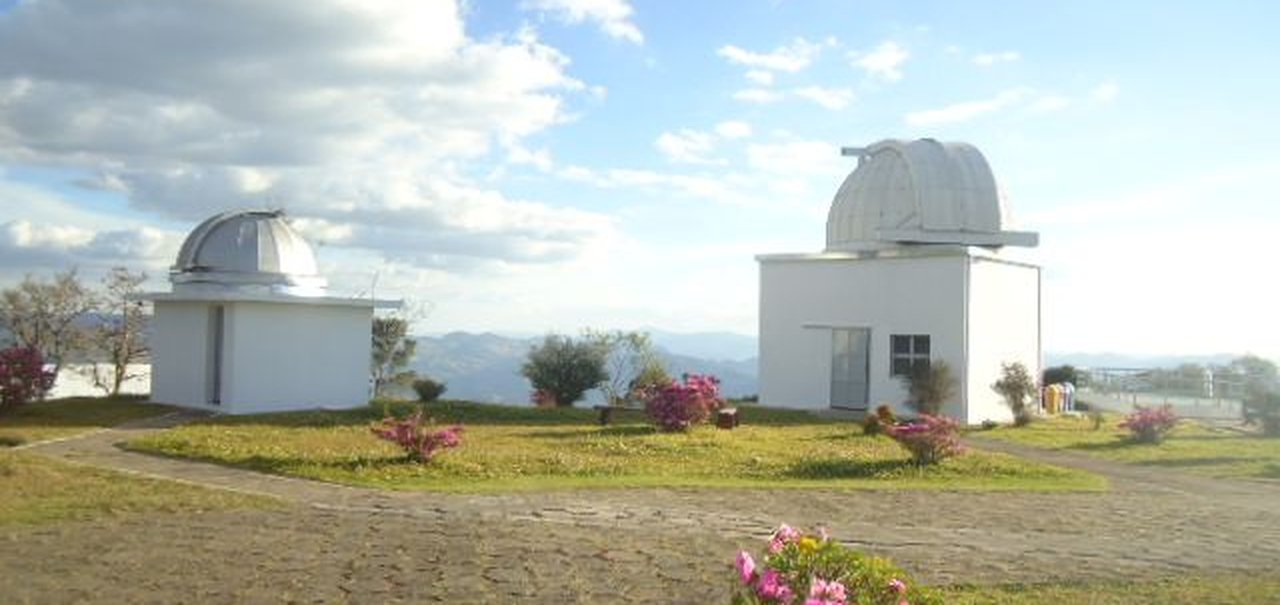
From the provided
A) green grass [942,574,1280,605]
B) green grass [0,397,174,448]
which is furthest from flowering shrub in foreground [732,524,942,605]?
green grass [0,397,174,448]

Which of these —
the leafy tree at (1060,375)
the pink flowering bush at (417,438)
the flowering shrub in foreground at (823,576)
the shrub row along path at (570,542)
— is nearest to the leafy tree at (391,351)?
the leafy tree at (1060,375)

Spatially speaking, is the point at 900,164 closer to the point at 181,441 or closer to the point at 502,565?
the point at 181,441

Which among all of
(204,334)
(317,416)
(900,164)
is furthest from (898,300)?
(204,334)

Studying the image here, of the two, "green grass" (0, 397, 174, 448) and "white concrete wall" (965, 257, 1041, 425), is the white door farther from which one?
"green grass" (0, 397, 174, 448)

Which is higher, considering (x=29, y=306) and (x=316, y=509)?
(x=29, y=306)

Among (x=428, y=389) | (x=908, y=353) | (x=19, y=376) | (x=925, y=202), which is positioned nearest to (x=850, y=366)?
(x=908, y=353)

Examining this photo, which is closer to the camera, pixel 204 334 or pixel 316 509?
pixel 316 509

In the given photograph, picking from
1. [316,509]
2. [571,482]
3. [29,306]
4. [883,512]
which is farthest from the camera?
[29,306]

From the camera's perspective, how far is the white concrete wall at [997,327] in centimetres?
2391

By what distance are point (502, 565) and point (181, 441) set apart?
30.8 feet

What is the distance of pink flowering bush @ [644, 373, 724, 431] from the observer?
59.6ft

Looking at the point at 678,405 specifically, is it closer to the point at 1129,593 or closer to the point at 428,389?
the point at 428,389

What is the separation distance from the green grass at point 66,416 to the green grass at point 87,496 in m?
4.05

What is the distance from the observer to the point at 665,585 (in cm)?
772
